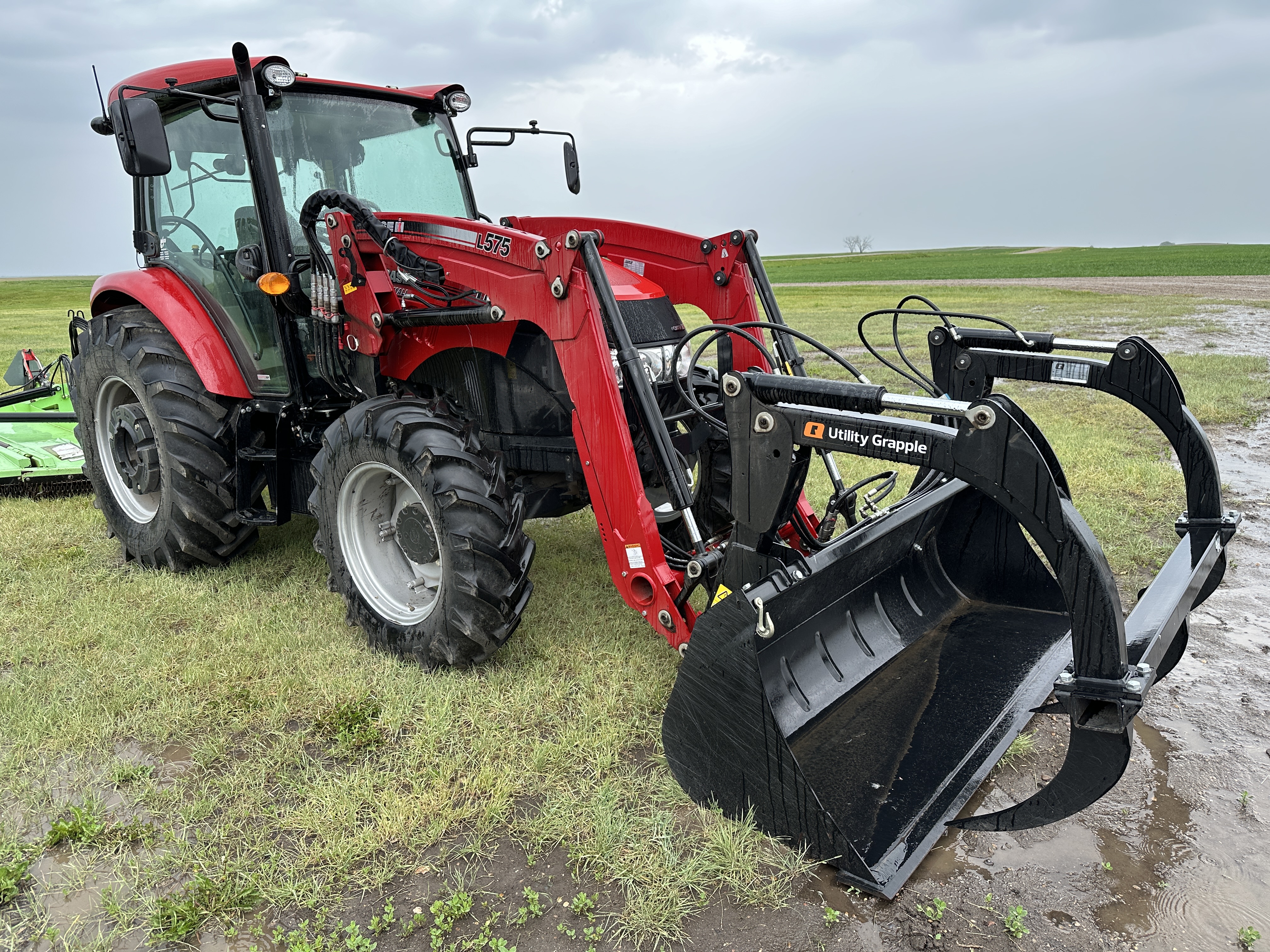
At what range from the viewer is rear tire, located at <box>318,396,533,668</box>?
3584 millimetres

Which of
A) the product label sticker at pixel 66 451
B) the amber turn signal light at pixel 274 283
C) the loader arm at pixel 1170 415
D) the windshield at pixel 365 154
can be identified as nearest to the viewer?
the loader arm at pixel 1170 415

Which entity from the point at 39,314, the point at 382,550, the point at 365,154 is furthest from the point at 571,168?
the point at 39,314

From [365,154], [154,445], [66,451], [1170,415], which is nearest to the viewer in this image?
[1170,415]

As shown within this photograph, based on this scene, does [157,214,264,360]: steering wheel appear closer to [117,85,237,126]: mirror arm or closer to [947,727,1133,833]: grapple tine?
[117,85,237,126]: mirror arm

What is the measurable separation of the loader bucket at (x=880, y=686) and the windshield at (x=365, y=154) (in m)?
3.05

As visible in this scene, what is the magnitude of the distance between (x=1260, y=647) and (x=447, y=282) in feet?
13.5

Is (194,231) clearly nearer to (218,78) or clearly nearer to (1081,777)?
(218,78)

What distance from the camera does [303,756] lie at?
10.7 feet

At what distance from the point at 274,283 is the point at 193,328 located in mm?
768

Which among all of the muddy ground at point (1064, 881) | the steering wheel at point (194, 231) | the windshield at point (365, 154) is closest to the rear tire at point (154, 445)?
the steering wheel at point (194, 231)

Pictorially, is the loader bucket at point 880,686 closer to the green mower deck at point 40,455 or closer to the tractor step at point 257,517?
the tractor step at point 257,517

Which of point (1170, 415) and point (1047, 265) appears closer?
point (1170, 415)

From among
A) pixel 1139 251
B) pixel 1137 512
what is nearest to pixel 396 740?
Answer: pixel 1137 512

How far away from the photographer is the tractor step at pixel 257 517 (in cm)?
471
